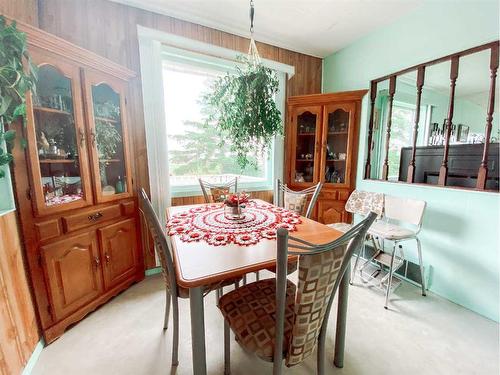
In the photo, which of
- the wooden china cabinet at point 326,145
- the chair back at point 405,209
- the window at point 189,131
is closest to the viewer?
the chair back at point 405,209

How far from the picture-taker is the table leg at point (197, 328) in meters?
0.89

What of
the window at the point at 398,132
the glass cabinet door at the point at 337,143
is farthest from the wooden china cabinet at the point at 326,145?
the window at the point at 398,132

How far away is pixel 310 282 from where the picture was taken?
0.81 metres

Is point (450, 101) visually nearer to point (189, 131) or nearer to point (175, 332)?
point (189, 131)

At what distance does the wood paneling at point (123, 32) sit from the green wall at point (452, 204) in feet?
5.43

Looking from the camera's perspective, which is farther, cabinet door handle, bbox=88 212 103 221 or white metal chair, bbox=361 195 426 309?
white metal chair, bbox=361 195 426 309

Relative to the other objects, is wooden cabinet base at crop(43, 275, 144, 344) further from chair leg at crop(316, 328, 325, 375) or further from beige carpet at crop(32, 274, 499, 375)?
chair leg at crop(316, 328, 325, 375)

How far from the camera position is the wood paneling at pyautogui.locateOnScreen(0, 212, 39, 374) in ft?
3.63

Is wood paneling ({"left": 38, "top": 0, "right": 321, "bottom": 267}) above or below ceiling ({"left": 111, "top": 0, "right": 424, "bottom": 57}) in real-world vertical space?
below

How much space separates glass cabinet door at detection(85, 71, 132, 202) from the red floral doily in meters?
0.70

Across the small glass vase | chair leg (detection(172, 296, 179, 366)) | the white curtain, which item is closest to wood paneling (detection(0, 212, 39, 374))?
chair leg (detection(172, 296, 179, 366))

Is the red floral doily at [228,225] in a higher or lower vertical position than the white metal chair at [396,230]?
higher

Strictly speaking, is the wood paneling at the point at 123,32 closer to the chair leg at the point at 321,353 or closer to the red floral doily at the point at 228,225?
the red floral doily at the point at 228,225

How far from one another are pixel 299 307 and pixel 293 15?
101 inches
